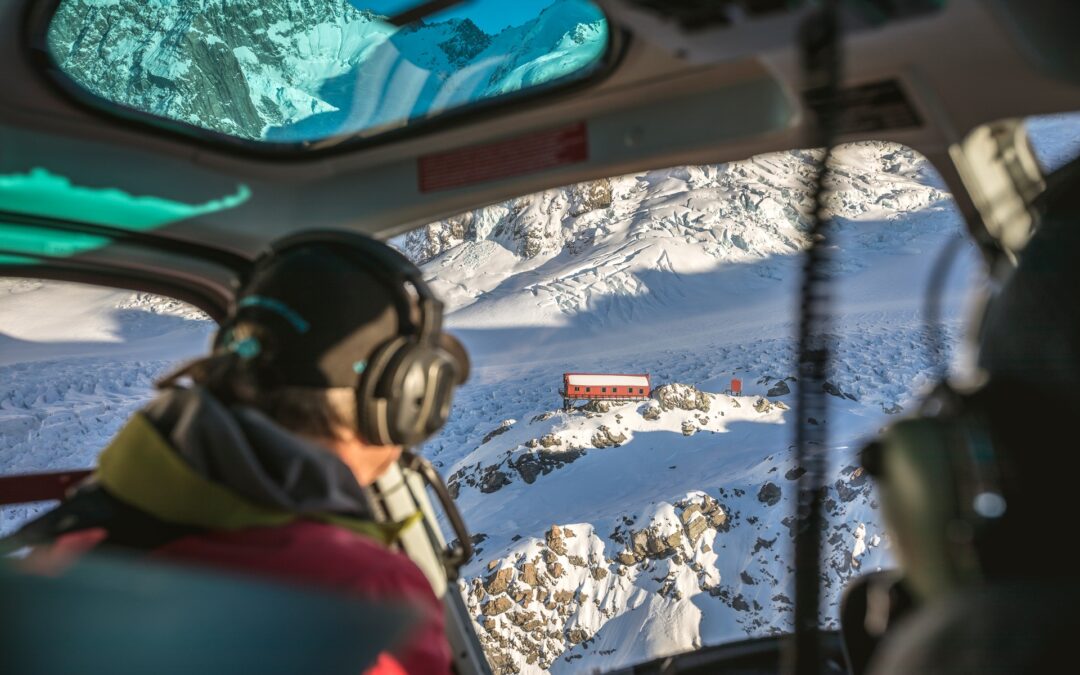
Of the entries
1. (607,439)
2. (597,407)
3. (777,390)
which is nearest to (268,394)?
(607,439)

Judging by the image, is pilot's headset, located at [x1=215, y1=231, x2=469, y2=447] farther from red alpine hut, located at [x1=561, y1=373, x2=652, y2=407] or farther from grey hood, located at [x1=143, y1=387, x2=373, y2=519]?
red alpine hut, located at [x1=561, y1=373, x2=652, y2=407]

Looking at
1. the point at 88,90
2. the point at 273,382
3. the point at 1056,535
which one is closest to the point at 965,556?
the point at 1056,535

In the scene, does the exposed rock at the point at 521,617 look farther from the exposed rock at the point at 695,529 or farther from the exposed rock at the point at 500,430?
the exposed rock at the point at 500,430

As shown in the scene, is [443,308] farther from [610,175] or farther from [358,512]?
[610,175]

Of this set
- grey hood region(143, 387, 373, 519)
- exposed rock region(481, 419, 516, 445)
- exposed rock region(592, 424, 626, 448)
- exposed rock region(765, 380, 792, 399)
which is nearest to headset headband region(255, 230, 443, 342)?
grey hood region(143, 387, 373, 519)

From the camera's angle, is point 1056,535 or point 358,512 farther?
point 358,512

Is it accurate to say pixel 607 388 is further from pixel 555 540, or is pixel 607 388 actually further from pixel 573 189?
pixel 573 189

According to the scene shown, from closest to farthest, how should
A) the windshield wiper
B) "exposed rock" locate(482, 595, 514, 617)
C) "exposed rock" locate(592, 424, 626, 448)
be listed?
the windshield wiper, "exposed rock" locate(482, 595, 514, 617), "exposed rock" locate(592, 424, 626, 448)
